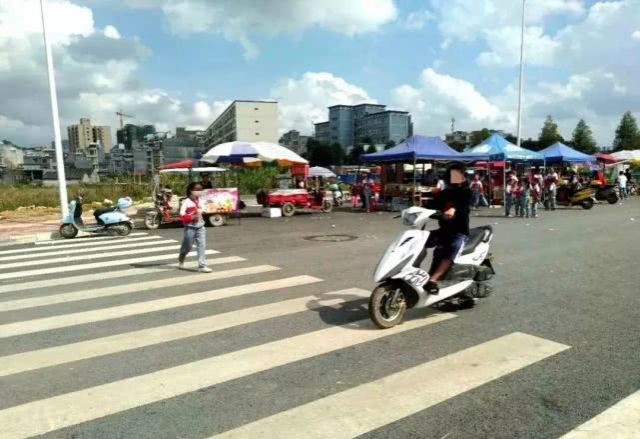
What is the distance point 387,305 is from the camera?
5.14m

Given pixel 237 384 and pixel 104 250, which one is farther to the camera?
pixel 104 250

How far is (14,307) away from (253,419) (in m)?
4.57

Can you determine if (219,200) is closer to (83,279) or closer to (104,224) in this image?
(104,224)

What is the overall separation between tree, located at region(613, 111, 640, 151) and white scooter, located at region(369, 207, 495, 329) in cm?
7971

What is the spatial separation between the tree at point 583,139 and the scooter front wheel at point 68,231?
7967 centimetres

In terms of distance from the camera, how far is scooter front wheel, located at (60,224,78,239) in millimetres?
13445

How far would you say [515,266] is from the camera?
325 inches

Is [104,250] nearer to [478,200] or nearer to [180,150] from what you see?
[478,200]

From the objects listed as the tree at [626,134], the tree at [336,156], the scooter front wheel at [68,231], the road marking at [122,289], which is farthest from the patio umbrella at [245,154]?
the tree at [336,156]

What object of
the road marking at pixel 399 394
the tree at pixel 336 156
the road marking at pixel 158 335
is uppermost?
the tree at pixel 336 156

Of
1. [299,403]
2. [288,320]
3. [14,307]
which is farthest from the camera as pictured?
[14,307]

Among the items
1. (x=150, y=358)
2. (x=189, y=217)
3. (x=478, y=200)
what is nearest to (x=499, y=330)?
(x=150, y=358)

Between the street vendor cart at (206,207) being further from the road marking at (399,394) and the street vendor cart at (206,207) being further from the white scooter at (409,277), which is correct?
the road marking at (399,394)

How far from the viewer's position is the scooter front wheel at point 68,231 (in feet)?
44.1
